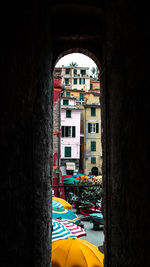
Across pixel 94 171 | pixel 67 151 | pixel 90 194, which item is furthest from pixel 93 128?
pixel 90 194

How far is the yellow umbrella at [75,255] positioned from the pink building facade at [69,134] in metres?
19.0

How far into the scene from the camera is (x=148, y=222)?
7.84 ft

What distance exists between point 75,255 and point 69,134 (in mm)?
19506

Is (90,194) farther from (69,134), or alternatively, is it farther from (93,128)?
(93,128)

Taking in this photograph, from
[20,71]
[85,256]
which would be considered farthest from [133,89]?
[85,256]

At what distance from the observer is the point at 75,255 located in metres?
5.97

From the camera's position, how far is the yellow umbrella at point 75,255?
229 inches

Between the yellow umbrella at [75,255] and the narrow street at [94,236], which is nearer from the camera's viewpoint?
the yellow umbrella at [75,255]

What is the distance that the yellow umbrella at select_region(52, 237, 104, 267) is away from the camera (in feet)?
19.1

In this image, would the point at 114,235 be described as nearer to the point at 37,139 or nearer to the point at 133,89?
the point at 37,139

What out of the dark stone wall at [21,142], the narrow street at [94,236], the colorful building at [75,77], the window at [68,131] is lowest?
the narrow street at [94,236]

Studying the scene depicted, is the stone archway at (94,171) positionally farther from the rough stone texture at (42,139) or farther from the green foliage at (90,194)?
the rough stone texture at (42,139)

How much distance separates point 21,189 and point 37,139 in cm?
106

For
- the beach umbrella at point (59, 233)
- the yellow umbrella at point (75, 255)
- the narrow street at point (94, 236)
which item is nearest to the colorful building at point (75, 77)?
the narrow street at point (94, 236)
